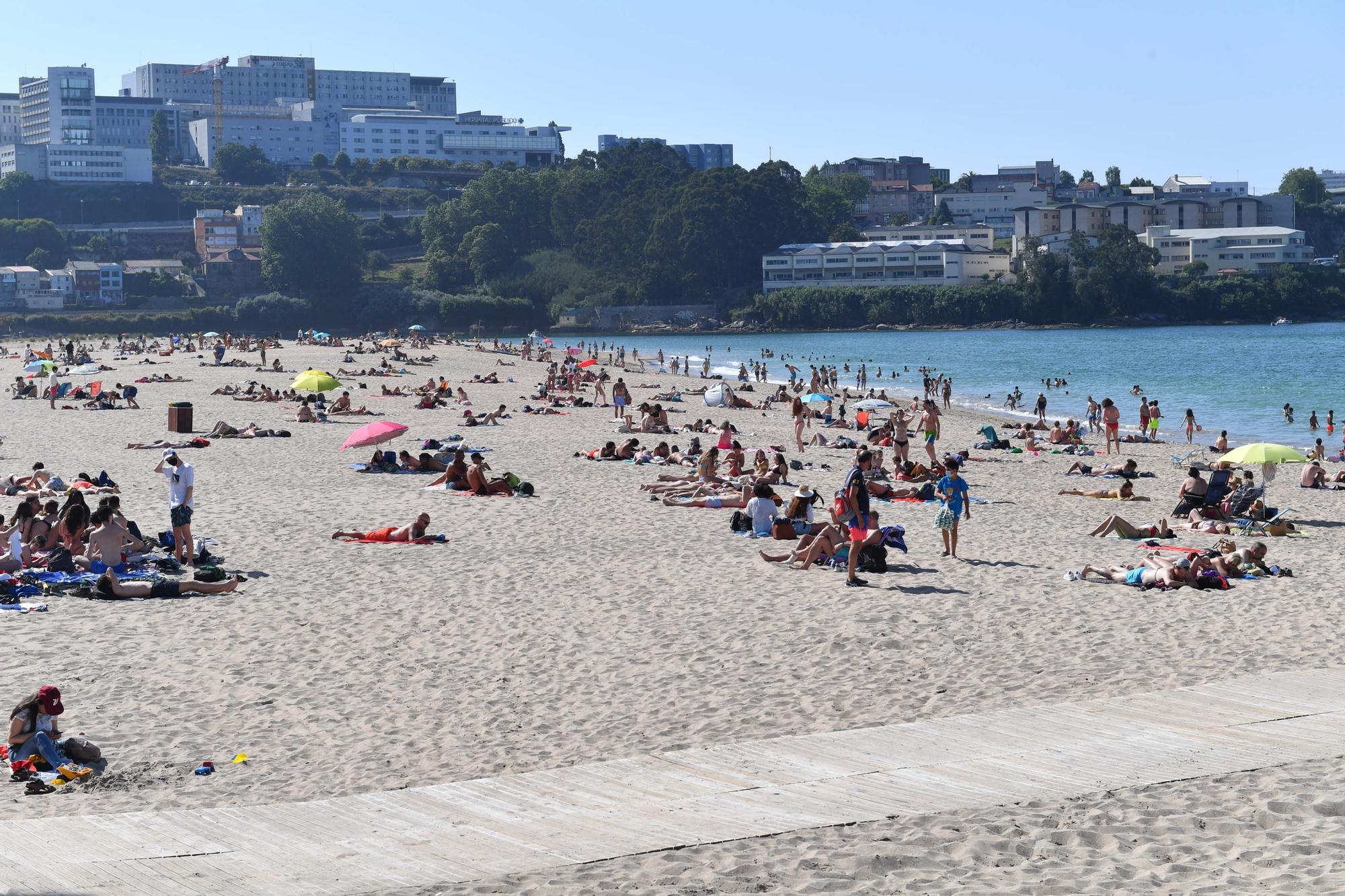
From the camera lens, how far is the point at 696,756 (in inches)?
281

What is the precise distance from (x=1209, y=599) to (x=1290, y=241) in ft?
367

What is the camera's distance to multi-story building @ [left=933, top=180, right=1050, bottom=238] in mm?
147000

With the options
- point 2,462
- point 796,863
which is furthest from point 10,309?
point 796,863

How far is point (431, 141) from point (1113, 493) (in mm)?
160189

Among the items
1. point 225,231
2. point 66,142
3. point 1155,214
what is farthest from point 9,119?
point 1155,214

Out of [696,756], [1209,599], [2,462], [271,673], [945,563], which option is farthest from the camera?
[2,462]

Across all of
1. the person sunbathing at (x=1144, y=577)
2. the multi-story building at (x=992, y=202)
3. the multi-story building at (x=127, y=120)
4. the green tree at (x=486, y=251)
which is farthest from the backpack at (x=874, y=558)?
the multi-story building at (x=127, y=120)

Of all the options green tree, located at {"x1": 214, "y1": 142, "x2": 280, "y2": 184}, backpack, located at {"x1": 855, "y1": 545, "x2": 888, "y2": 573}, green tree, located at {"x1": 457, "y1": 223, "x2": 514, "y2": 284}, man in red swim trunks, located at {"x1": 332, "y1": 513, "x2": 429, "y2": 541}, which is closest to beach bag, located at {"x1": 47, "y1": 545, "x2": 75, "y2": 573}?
man in red swim trunks, located at {"x1": 332, "y1": 513, "x2": 429, "y2": 541}

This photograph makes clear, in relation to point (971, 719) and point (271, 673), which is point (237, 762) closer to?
point (271, 673)

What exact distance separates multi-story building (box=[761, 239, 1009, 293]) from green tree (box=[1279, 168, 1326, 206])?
6274 centimetres

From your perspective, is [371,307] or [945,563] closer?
[945,563]

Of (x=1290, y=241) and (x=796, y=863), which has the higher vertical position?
(x=1290, y=241)

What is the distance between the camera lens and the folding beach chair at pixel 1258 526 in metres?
15.0

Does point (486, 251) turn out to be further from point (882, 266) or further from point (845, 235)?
point (845, 235)
